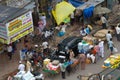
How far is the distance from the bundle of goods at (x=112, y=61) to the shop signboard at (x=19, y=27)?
5258mm

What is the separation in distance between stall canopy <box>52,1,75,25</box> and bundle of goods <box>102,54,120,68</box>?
659 cm

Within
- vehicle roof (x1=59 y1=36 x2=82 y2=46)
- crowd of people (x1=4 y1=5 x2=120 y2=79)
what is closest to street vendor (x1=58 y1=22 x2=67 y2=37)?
crowd of people (x1=4 y1=5 x2=120 y2=79)

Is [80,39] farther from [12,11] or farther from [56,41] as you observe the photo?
[12,11]

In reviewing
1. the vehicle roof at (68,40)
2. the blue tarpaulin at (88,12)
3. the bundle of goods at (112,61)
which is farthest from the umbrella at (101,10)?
the bundle of goods at (112,61)

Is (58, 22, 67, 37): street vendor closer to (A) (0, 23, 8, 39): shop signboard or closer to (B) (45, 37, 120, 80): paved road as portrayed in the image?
(B) (45, 37, 120, 80): paved road

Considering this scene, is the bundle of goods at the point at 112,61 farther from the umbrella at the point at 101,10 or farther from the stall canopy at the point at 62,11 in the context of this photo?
the stall canopy at the point at 62,11

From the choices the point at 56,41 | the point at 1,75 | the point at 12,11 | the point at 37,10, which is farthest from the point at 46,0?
the point at 1,75

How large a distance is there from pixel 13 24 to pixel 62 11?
7155 mm

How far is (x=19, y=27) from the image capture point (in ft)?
87.5

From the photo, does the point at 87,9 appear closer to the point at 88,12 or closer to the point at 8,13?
the point at 88,12

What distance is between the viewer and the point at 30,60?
27.5 metres

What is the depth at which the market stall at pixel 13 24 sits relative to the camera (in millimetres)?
26031

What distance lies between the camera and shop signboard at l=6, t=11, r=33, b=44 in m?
26.1

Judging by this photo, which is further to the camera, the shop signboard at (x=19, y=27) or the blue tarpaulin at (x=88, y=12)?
the blue tarpaulin at (x=88, y=12)
